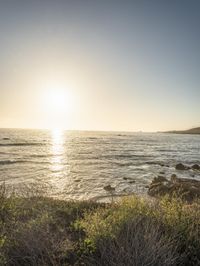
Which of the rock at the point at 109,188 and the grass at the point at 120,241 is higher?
the grass at the point at 120,241

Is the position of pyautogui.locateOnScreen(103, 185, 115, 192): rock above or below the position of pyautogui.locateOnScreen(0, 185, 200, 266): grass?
below

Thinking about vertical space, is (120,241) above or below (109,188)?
above

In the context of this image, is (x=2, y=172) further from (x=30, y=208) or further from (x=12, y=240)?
(x=12, y=240)

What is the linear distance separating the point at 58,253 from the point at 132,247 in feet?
5.05

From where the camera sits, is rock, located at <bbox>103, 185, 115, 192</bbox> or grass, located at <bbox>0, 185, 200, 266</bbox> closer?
grass, located at <bbox>0, 185, 200, 266</bbox>

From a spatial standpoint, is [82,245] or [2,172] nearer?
[82,245]

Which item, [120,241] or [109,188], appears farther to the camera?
[109,188]

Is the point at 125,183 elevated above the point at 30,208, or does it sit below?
below

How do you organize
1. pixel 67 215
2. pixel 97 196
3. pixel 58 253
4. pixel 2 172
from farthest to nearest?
pixel 2 172
pixel 97 196
pixel 67 215
pixel 58 253

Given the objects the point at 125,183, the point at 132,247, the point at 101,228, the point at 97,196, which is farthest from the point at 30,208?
the point at 125,183

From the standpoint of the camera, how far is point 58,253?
5223 millimetres

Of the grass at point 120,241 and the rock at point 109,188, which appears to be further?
the rock at point 109,188

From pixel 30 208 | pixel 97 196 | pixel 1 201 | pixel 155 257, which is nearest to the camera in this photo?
pixel 155 257

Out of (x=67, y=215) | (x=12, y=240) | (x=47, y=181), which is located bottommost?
(x=47, y=181)
